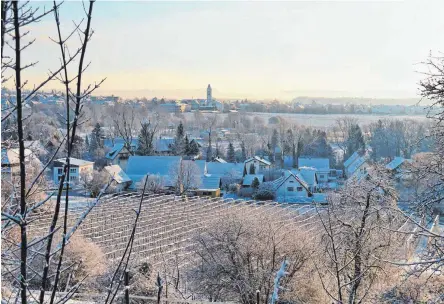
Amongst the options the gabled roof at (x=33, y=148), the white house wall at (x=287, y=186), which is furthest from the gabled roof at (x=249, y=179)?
the gabled roof at (x=33, y=148)

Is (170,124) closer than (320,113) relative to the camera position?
Yes

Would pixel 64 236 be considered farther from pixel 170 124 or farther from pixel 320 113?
pixel 320 113

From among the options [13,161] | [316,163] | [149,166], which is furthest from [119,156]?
[13,161]

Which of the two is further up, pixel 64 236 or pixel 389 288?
pixel 64 236

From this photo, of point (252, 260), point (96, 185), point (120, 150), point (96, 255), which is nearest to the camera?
point (252, 260)

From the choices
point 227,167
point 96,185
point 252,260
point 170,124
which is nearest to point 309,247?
point 252,260

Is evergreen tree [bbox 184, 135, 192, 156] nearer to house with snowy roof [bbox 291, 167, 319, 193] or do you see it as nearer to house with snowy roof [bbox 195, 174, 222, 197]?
house with snowy roof [bbox 195, 174, 222, 197]

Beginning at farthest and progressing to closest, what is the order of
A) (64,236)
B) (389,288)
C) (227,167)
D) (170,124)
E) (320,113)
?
(320,113) < (170,124) < (227,167) < (389,288) < (64,236)
